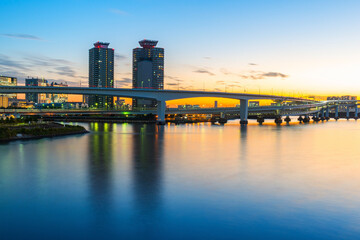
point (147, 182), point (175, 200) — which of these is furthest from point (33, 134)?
point (175, 200)

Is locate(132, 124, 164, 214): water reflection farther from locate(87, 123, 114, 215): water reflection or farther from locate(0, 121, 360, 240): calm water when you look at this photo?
locate(87, 123, 114, 215): water reflection

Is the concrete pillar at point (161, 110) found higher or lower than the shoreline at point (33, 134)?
higher

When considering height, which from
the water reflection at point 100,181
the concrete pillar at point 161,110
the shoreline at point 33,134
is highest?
the concrete pillar at point 161,110

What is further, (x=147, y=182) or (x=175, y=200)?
(x=147, y=182)

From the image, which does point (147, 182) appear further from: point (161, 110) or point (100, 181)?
point (161, 110)

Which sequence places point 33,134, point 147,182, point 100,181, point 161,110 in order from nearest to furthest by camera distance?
1. point 147,182
2. point 100,181
3. point 33,134
4. point 161,110

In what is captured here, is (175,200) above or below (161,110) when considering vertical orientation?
below

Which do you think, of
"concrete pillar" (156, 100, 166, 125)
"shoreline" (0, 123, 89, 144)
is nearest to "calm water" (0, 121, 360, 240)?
"shoreline" (0, 123, 89, 144)

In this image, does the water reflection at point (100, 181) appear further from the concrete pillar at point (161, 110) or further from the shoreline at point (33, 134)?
the concrete pillar at point (161, 110)

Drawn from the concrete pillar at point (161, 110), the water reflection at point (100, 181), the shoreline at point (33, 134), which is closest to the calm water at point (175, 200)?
the water reflection at point (100, 181)

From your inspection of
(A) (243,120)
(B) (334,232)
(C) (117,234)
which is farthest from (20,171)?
(A) (243,120)

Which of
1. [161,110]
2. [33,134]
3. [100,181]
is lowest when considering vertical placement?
[100,181]

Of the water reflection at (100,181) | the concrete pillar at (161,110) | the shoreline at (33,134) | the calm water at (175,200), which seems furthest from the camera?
the concrete pillar at (161,110)

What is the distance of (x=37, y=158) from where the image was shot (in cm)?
2852
